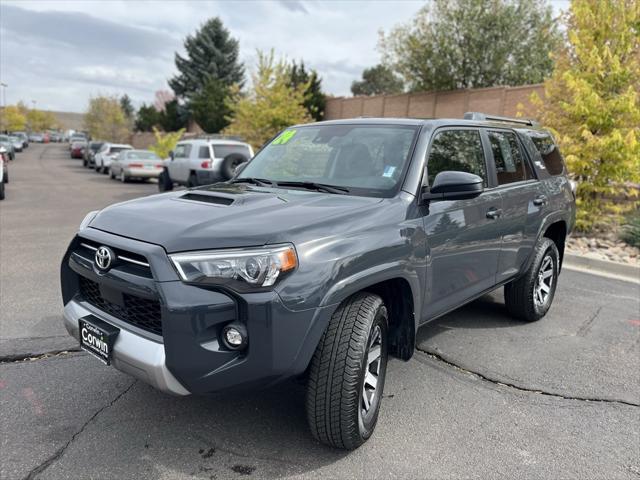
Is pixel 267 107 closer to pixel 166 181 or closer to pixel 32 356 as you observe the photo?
pixel 166 181

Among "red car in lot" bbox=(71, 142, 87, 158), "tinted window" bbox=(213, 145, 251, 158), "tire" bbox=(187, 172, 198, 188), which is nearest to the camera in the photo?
"tire" bbox=(187, 172, 198, 188)

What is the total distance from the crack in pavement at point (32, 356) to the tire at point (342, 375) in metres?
2.27

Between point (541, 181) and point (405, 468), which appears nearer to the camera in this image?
point (405, 468)

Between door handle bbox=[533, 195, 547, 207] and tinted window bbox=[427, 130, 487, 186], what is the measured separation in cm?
88

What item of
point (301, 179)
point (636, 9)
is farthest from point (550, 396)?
point (636, 9)

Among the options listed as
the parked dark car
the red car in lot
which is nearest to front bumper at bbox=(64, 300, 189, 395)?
the parked dark car

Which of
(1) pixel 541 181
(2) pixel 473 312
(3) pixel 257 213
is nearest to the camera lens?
(3) pixel 257 213

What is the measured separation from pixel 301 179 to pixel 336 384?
156 cm

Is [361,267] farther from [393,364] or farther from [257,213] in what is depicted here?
[393,364]

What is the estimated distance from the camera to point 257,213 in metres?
2.74

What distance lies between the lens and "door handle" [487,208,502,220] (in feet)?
12.8

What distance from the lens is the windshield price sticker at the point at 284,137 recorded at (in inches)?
166

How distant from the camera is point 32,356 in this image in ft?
12.6

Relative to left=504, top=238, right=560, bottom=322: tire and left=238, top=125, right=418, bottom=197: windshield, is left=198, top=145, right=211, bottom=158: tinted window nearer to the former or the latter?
left=238, top=125, right=418, bottom=197: windshield
